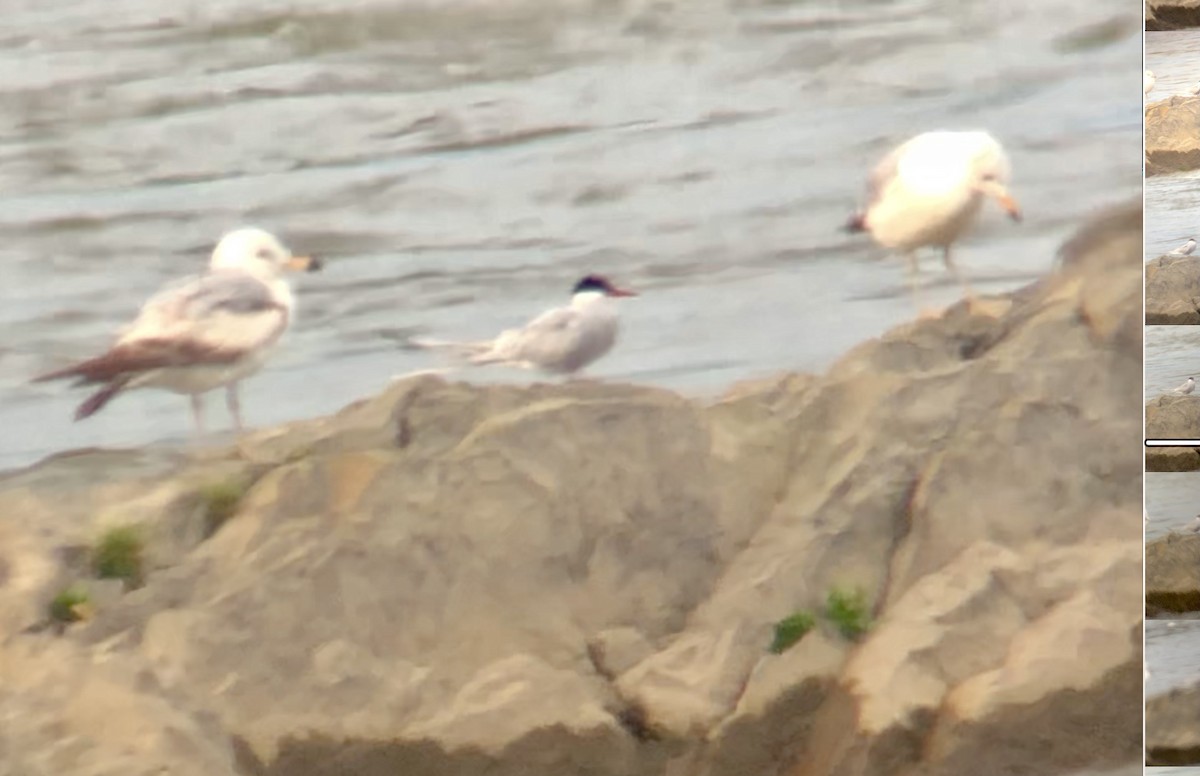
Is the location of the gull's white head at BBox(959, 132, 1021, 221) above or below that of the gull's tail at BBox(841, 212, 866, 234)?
above

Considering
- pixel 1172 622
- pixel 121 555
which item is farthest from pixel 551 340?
pixel 1172 622

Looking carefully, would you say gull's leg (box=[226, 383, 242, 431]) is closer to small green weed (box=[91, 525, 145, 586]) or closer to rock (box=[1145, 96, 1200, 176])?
small green weed (box=[91, 525, 145, 586])

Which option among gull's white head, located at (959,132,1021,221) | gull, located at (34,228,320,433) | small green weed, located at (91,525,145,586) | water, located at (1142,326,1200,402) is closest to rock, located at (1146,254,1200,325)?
water, located at (1142,326,1200,402)

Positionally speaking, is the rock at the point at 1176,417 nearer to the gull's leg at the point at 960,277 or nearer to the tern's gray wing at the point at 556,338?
the gull's leg at the point at 960,277

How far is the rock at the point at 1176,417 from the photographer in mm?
2180

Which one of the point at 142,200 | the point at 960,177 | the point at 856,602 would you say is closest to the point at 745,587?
the point at 856,602

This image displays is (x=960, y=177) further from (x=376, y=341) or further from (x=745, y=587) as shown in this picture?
(x=376, y=341)

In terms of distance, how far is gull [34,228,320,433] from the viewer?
203cm

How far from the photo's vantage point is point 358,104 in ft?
6.84

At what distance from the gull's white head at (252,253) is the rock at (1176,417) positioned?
1.46 meters

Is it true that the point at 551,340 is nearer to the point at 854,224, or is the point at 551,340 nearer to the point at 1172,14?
the point at 854,224

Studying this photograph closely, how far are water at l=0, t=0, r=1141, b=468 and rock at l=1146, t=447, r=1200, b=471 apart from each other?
38 cm

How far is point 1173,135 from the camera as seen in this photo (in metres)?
2.19

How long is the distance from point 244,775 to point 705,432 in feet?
2.97
